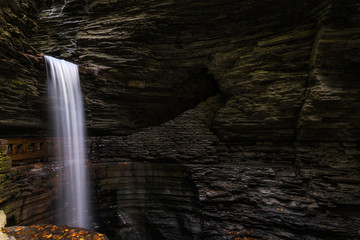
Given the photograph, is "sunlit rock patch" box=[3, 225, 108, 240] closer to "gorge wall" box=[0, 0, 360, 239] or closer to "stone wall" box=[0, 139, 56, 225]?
"stone wall" box=[0, 139, 56, 225]

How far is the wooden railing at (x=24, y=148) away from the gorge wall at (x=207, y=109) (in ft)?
1.61

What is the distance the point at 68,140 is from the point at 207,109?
578 centimetres

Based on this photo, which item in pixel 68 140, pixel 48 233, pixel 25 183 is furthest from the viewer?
pixel 68 140

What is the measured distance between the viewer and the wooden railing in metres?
4.91

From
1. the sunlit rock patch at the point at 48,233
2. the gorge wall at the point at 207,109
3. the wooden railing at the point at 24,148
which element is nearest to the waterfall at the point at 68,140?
the gorge wall at the point at 207,109

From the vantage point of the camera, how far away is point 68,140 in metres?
6.92

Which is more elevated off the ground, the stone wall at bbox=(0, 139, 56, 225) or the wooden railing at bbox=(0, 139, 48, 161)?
the wooden railing at bbox=(0, 139, 48, 161)

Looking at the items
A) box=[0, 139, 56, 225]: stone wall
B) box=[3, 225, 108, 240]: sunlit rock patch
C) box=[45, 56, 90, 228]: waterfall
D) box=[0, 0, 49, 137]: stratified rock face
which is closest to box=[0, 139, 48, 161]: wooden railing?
box=[0, 139, 56, 225]: stone wall

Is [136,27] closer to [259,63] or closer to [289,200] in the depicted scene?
[259,63]

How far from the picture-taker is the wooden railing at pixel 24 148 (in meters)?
4.91

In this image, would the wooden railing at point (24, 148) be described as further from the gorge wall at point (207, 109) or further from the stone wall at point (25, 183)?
the gorge wall at point (207, 109)

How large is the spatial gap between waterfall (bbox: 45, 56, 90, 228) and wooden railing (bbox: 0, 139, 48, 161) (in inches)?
18.6

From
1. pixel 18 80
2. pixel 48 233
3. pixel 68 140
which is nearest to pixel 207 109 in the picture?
pixel 68 140

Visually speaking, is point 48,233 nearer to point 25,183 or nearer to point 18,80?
point 25,183
